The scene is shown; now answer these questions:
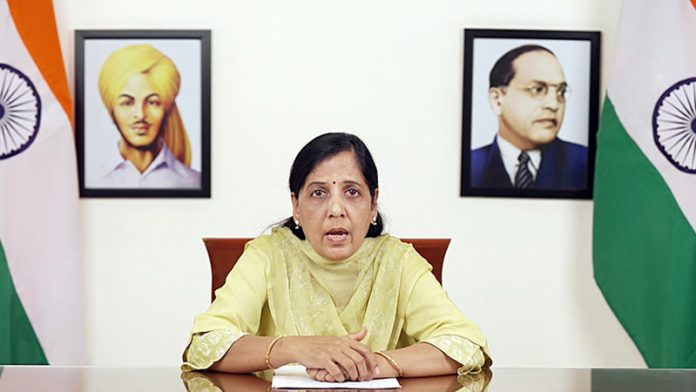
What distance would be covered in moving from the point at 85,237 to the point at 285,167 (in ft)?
3.15

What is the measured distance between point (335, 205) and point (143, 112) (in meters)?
2.12

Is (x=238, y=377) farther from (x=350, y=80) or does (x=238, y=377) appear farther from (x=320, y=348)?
(x=350, y=80)

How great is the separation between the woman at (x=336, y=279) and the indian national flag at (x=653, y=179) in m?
1.68

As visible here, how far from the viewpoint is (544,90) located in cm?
428

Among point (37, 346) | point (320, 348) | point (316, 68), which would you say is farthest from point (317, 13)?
point (320, 348)

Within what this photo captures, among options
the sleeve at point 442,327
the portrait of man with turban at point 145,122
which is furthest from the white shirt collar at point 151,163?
the sleeve at point 442,327

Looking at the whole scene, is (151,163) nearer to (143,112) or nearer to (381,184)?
(143,112)

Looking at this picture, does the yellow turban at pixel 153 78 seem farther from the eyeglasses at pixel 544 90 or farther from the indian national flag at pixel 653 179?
the indian national flag at pixel 653 179

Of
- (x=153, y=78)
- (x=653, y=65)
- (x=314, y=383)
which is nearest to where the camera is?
(x=314, y=383)

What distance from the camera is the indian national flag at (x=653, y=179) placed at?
3871 mm

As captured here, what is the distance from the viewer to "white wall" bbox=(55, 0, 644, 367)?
4.27 meters

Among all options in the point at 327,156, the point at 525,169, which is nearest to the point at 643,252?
the point at 525,169

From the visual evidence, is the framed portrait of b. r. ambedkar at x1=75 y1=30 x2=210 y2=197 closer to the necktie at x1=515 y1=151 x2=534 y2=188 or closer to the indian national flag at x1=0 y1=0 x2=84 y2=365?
the indian national flag at x1=0 y1=0 x2=84 y2=365

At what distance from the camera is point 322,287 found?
2.53m
